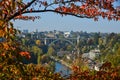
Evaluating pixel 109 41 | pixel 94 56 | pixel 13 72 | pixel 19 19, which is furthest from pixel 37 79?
pixel 109 41

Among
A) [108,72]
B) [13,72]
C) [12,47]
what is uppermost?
[12,47]

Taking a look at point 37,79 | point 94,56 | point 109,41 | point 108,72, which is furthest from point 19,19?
point 109,41

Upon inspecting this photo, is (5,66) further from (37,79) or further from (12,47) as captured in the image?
(37,79)

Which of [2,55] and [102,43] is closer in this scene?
[2,55]

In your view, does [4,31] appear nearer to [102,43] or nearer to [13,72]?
[13,72]

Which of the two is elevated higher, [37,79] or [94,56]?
[37,79]

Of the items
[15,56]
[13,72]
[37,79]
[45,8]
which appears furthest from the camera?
[45,8]

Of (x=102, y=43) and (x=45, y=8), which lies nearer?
(x=45, y=8)

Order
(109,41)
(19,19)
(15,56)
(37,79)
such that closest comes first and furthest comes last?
(15,56), (37,79), (19,19), (109,41)

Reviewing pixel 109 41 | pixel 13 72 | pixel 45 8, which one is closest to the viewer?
pixel 13 72
